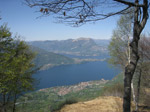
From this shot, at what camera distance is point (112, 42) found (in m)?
7.89

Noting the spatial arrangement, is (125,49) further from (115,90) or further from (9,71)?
(9,71)

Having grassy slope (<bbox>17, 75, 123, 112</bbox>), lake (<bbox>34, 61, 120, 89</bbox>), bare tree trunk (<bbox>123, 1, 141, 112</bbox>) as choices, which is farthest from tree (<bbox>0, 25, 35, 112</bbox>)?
lake (<bbox>34, 61, 120, 89</bbox>)

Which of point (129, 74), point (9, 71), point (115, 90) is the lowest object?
point (115, 90)

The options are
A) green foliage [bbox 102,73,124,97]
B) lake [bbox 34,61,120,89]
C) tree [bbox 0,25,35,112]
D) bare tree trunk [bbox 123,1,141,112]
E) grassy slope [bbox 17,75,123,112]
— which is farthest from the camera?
lake [bbox 34,61,120,89]

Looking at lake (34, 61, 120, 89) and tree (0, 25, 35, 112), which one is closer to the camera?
tree (0, 25, 35, 112)

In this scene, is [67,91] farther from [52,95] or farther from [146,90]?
[146,90]

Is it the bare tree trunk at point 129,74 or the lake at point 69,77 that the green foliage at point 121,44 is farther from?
the lake at point 69,77

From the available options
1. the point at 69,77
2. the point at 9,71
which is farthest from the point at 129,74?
the point at 69,77

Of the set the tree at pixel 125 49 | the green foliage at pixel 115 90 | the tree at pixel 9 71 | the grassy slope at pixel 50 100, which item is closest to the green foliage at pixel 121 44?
the tree at pixel 125 49

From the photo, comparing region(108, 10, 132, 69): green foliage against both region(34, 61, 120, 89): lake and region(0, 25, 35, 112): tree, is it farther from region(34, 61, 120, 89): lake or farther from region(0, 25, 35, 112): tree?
region(34, 61, 120, 89): lake

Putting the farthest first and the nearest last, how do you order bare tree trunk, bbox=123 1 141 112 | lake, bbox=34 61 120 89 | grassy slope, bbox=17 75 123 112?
lake, bbox=34 61 120 89
grassy slope, bbox=17 75 123 112
bare tree trunk, bbox=123 1 141 112

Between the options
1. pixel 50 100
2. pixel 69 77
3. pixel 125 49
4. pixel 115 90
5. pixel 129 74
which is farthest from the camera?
pixel 69 77

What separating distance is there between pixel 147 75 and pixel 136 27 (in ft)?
19.7

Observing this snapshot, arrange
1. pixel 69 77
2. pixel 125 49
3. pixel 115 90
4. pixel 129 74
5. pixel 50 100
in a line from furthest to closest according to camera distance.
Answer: pixel 69 77, pixel 50 100, pixel 115 90, pixel 125 49, pixel 129 74
